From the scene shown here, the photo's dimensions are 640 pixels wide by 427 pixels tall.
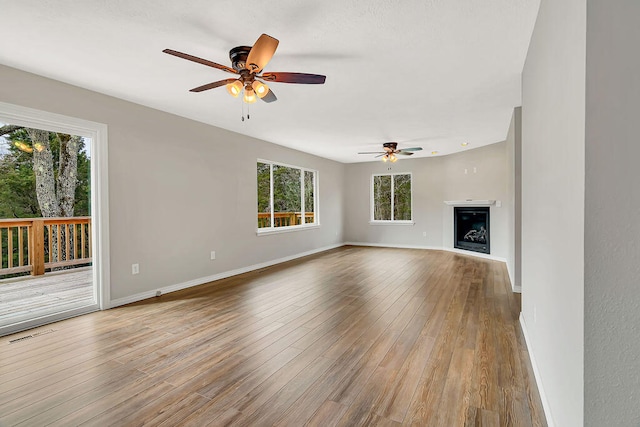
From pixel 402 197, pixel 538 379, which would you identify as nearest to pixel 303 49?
pixel 538 379

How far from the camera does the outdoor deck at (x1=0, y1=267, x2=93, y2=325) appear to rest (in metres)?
3.58

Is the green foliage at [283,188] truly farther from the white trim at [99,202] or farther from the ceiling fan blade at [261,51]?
the ceiling fan blade at [261,51]

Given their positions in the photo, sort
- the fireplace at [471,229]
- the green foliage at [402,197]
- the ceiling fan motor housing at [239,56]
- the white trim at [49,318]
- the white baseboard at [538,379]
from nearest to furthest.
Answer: the white baseboard at [538,379], the ceiling fan motor housing at [239,56], the white trim at [49,318], the fireplace at [471,229], the green foliage at [402,197]

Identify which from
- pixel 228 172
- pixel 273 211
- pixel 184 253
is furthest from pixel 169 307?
pixel 273 211

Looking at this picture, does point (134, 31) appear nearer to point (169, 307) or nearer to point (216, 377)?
point (216, 377)

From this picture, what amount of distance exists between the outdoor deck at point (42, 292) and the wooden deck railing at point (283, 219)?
9.73 ft

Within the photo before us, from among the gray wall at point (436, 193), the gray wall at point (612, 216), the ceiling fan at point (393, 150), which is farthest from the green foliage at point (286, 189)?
the gray wall at point (612, 216)

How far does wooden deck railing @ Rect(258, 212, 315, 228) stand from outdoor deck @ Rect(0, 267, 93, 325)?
9.73 ft

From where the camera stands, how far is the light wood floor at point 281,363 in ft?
5.98

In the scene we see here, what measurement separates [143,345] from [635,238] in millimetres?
3226

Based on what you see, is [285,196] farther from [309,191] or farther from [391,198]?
[391,198]

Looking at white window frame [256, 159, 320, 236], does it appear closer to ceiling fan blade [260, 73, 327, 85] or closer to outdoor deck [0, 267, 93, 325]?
outdoor deck [0, 267, 93, 325]

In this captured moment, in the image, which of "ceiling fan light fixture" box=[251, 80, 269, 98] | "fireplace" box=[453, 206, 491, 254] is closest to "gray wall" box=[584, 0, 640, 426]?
"ceiling fan light fixture" box=[251, 80, 269, 98]

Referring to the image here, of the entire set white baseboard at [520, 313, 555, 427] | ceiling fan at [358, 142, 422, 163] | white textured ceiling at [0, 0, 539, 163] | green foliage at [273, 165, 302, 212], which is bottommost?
white baseboard at [520, 313, 555, 427]
